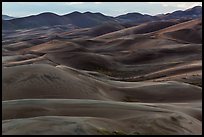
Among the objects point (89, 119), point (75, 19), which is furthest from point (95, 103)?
point (75, 19)

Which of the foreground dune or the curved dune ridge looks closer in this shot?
the foreground dune

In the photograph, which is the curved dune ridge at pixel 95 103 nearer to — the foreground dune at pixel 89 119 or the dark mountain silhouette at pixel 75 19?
the foreground dune at pixel 89 119

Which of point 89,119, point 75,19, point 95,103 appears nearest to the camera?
point 89,119

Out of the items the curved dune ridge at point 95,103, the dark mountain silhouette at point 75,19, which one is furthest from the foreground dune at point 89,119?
the dark mountain silhouette at point 75,19

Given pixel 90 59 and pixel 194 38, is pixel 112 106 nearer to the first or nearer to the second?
pixel 90 59

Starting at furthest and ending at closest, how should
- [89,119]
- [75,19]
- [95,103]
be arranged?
[75,19] → [95,103] → [89,119]

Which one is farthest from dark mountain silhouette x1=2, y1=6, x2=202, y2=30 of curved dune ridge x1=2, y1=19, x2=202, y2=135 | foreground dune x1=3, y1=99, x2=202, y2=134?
foreground dune x1=3, y1=99, x2=202, y2=134

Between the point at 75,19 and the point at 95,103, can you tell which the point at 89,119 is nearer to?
the point at 95,103

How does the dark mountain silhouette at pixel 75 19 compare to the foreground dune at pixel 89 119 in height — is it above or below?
below

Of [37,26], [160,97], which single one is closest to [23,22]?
[37,26]

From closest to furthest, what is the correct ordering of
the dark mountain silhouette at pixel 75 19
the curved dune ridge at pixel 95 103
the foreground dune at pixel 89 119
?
the foreground dune at pixel 89 119 → the curved dune ridge at pixel 95 103 → the dark mountain silhouette at pixel 75 19

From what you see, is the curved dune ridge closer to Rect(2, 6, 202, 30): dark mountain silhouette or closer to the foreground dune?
the foreground dune
